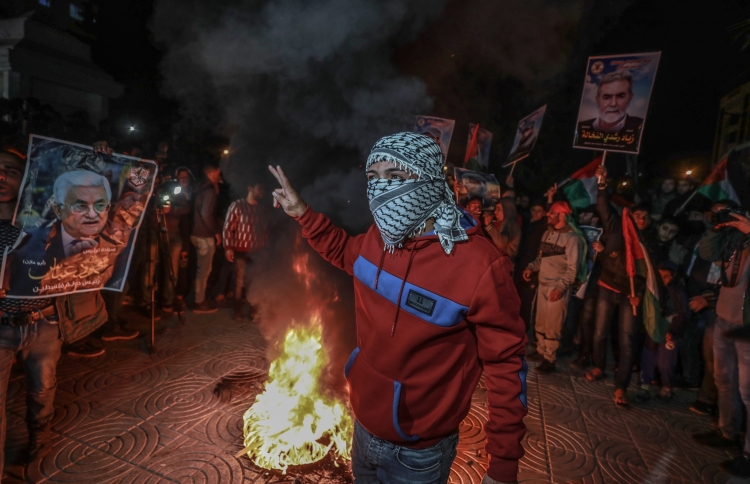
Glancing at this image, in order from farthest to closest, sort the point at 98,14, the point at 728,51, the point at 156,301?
1. the point at 98,14
2. the point at 728,51
3. the point at 156,301

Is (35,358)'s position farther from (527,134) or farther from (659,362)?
(527,134)

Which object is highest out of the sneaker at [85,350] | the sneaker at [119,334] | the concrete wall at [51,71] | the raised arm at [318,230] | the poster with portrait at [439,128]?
the concrete wall at [51,71]

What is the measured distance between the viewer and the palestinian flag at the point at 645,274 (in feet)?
17.3

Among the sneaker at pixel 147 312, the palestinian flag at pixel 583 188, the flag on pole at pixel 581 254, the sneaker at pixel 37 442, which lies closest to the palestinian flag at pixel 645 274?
the flag on pole at pixel 581 254

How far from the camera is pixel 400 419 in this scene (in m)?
1.93

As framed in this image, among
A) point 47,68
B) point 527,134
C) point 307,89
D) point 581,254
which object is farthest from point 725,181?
point 47,68

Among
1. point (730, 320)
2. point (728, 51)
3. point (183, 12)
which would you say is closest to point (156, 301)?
point (183, 12)

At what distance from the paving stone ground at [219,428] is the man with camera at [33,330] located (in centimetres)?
43

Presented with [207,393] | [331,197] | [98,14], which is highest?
[98,14]

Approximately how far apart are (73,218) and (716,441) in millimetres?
6786

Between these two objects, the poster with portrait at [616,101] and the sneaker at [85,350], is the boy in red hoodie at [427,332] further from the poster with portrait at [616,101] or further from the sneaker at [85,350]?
the poster with portrait at [616,101]

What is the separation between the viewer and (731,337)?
14.0 ft

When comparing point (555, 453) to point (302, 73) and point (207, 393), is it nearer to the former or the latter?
point (207, 393)

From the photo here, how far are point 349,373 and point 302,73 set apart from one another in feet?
12.5
